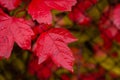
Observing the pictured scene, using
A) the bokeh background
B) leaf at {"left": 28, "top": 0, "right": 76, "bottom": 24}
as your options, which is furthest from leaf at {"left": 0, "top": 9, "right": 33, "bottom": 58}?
the bokeh background

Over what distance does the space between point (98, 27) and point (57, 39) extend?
0.89 metres

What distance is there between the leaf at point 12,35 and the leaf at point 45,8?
0.05m

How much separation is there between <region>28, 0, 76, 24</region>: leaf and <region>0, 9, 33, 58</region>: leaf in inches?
1.9

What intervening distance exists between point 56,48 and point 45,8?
0.45 feet

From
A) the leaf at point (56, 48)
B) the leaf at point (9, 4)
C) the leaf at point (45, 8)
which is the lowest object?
the leaf at point (56, 48)

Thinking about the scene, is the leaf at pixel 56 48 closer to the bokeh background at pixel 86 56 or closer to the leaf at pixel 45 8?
the leaf at pixel 45 8

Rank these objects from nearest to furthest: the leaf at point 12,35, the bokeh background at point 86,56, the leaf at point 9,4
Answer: the leaf at point 12,35 → the leaf at point 9,4 → the bokeh background at point 86,56

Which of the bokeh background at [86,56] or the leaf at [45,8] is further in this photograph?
the bokeh background at [86,56]

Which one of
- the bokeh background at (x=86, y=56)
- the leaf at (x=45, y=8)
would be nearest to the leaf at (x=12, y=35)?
the leaf at (x=45, y=8)

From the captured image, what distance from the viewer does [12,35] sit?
101 cm

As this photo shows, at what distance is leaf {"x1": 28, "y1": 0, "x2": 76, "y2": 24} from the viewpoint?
1.01m

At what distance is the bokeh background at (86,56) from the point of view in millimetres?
1743

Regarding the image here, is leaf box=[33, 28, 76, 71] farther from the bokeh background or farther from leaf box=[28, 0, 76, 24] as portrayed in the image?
the bokeh background

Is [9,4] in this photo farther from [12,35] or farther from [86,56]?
[86,56]
